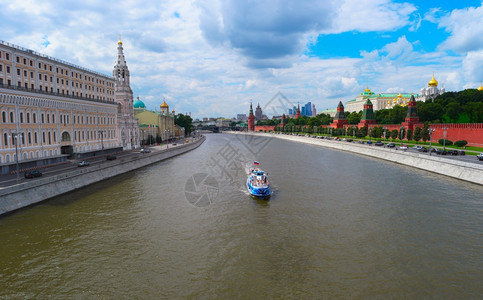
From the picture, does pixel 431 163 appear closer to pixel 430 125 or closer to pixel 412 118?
pixel 430 125

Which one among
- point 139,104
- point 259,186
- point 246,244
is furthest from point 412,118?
point 139,104

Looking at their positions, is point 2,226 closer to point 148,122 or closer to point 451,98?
point 148,122

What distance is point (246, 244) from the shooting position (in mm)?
18266

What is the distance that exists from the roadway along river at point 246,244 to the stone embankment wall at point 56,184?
93 cm

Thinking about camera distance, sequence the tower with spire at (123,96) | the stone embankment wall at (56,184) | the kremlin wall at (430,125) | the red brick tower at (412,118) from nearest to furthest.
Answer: the stone embankment wall at (56,184)
the kremlin wall at (430,125)
the tower with spire at (123,96)
the red brick tower at (412,118)

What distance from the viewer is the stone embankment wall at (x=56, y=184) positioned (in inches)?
919

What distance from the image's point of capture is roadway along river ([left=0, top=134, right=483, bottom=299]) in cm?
1386

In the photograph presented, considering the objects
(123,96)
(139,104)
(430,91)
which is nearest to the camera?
(123,96)

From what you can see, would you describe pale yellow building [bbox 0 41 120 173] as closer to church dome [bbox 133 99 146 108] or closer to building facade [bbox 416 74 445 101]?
church dome [bbox 133 99 146 108]

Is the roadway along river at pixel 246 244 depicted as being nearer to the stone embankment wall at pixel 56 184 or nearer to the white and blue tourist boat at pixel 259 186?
the stone embankment wall at pixel 56 184

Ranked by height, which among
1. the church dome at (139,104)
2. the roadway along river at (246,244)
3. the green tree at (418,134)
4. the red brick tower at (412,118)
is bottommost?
the roadway along river at (246,244)

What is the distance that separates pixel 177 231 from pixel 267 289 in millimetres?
9031

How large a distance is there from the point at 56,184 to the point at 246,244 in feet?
71.1

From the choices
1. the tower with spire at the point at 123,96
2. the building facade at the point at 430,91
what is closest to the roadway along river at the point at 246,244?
the tower with spire at the point at 123,96
